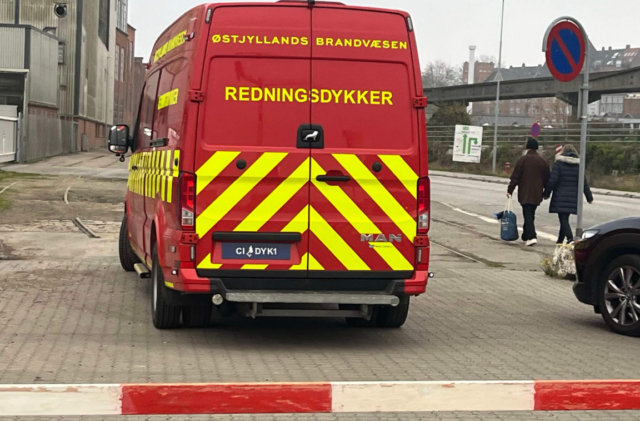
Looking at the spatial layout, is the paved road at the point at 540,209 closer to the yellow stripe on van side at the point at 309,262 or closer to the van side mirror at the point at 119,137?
the van side mirror at the point at 119,137

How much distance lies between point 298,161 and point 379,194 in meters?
0.66

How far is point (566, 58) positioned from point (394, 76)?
491cm

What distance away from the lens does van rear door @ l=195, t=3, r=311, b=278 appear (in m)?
7.20

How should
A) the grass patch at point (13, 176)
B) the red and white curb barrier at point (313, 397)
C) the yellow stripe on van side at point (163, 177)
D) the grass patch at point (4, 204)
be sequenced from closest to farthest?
1. the red and white curb barrier at point (313, 397)
2. the yellow stripe on van side at point (163, 177)
3. the grass patch at point (4, 204)
4. the grass patch at point (13, 176)

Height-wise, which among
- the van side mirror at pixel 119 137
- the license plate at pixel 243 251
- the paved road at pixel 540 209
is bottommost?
the paved road at pixel 540 209

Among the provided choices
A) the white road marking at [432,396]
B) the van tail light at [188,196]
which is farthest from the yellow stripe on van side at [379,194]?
the white road marking at [432,396]

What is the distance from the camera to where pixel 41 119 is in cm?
4606

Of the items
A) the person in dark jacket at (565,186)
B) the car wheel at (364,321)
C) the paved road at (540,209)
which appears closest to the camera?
the car wheel at (364,321)

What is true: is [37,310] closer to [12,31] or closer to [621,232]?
[621,232]

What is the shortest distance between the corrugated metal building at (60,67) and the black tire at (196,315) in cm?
3502

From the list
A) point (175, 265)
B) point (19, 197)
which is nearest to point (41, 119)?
point (19, 197)

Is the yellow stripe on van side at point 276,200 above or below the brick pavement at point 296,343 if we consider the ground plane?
above

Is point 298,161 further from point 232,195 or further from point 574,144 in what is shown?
point 574,144

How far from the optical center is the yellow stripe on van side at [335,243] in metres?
7.34
